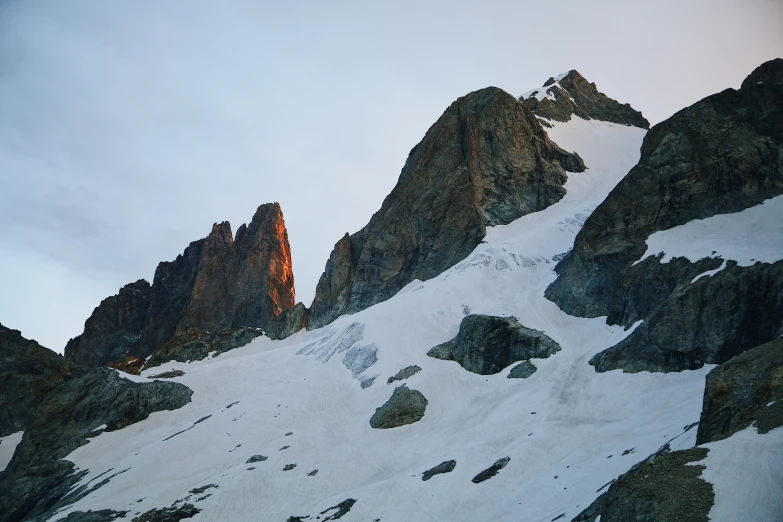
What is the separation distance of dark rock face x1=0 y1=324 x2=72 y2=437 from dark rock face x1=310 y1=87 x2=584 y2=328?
41114 mm

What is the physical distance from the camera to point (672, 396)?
1296 inches

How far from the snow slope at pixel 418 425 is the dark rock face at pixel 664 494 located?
115cm

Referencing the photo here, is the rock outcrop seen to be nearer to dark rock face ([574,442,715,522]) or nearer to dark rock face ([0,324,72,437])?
dark rock face ([574,442,715,522])

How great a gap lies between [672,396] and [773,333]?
24.1 feet

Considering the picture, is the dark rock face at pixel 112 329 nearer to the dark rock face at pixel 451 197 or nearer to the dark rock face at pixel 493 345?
the dark rock face at pixel 451 197

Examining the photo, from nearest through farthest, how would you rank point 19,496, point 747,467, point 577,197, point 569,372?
point 747,467 → point 569,372 → point 19,496 → point 577,197

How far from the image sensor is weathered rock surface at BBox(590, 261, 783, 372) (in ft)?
113

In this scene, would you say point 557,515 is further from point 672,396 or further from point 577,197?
Result: point 577,197

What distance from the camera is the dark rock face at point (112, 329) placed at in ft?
404

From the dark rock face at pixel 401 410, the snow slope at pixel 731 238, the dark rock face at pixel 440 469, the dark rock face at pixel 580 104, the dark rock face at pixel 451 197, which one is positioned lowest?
the dark rock face at pixel 440 469

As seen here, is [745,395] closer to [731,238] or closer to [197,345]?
[731,238]

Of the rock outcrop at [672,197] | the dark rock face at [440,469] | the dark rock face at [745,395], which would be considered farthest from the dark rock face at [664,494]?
the rock outcrop at [672,197]

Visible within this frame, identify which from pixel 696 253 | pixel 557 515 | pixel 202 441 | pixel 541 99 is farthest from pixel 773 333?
pixel 541 99

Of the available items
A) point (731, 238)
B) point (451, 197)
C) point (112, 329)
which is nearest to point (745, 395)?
point (731, 238)
